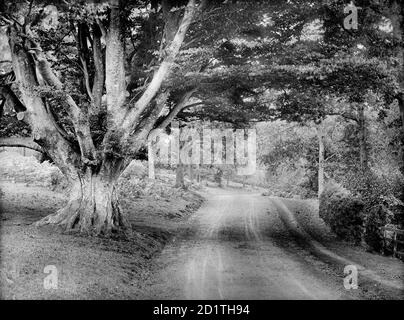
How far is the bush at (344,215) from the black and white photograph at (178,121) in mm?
72

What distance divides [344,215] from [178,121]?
359 inches

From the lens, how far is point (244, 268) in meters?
10.5

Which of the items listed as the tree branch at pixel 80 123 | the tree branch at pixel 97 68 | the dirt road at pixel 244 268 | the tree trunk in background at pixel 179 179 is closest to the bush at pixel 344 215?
the dirt road at pixel 244 268

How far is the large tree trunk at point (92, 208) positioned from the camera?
12.7 metres

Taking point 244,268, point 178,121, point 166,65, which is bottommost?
point 244,268

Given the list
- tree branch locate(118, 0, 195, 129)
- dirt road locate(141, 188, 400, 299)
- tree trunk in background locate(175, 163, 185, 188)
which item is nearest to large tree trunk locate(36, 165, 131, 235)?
tree branch locate(118, 0, 195, 129)

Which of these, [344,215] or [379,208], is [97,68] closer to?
[344,215]

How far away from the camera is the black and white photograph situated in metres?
8.80

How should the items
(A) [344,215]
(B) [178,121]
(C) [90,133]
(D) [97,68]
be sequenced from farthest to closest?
(B) [178,121], (A) [344,215], (D) [97,68], (C) [90,133]

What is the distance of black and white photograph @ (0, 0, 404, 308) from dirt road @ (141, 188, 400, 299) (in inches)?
2.8

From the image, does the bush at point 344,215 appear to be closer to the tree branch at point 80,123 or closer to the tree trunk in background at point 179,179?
the tree branch at point 80,123

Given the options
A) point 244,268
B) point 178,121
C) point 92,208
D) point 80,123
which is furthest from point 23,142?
point 244,268

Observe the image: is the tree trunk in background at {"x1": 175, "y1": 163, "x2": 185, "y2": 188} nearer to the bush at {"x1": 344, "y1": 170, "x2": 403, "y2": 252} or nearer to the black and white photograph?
the black and white photograph
